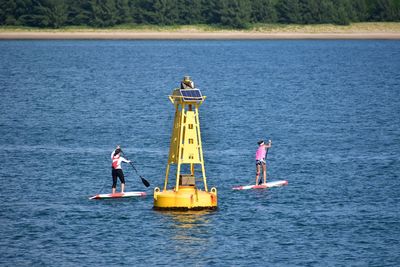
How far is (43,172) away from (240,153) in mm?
13286

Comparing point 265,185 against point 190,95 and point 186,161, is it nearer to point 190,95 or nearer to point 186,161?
point 186,161

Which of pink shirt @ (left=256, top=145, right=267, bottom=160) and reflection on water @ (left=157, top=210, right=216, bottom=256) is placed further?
pink shirt @ (left=256, top=145, right=267, bottom=160)

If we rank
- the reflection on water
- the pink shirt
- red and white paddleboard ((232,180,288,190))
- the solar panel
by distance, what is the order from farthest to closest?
the pink shirt, red and white paddleboard ((232,180,288,190)), the solar panel, the reflection on water

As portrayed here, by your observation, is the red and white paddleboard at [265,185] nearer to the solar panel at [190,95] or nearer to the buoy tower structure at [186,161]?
the buoy tower structure at [186,161]

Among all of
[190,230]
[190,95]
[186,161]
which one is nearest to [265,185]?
[186,161]

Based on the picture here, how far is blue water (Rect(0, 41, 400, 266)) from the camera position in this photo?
42.7 m

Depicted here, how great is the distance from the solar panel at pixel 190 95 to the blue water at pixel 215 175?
4807 millimetres

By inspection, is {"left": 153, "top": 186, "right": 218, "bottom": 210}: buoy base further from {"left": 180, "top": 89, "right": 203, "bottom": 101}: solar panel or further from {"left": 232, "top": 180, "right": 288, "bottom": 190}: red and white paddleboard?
{"left": 232, "top": 180, "right": 288, "bottom": 190}: red and white paddleboard

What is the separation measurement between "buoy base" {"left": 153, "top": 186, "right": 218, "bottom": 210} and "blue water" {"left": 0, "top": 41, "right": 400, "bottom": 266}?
16.5 inches

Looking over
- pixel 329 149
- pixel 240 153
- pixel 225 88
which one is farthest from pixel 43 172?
pixel 225 88

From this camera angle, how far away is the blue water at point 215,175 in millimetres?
42719

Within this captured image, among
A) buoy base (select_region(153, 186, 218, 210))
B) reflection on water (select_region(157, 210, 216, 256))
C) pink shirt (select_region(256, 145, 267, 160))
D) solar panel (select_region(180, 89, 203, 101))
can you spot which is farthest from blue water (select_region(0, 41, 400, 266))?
solar panel (select_region(180, 89, 203, 101))

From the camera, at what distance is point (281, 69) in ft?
522

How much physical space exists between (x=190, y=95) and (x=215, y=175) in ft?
39.9
